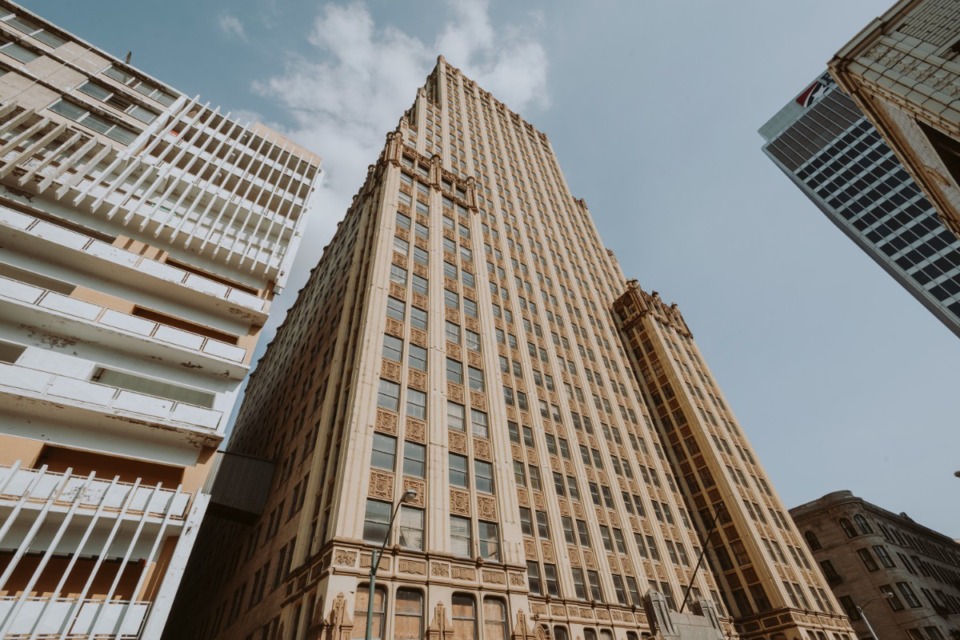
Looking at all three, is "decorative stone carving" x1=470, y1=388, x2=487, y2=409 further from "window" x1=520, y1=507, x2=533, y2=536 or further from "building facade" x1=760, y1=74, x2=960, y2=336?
"building facade" x1=760, y1=74, x2=960, y2=336

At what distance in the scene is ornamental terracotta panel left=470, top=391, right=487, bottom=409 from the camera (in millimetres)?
29686

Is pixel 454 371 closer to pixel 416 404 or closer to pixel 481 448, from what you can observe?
pixel 416 404

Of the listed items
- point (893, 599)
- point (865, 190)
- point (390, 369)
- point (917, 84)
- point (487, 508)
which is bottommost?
point (893, 599)

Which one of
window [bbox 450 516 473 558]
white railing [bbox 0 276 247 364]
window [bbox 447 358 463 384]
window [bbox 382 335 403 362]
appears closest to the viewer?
white railing [bbox 0 276 247 364]

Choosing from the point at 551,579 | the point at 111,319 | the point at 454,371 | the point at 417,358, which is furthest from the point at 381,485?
the point at 111,319

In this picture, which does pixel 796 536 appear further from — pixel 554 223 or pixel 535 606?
pixel 554 223

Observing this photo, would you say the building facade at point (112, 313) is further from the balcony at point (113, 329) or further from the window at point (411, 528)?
the window at point (411, 528)

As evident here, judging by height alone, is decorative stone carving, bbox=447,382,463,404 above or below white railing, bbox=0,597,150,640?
above

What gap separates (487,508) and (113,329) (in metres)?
21.1

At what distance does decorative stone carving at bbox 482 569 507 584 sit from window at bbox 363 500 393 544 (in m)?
5.24

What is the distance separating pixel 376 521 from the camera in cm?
2145

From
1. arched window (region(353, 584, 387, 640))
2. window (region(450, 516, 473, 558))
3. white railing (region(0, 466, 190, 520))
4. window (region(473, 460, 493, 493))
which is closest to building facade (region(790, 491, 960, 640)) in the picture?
window (region(473, 460, 493, 493))

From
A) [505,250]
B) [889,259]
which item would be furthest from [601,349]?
[889,259]

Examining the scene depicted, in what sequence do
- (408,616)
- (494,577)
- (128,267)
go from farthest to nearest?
(128,267)
(494,577)
(408,616)
